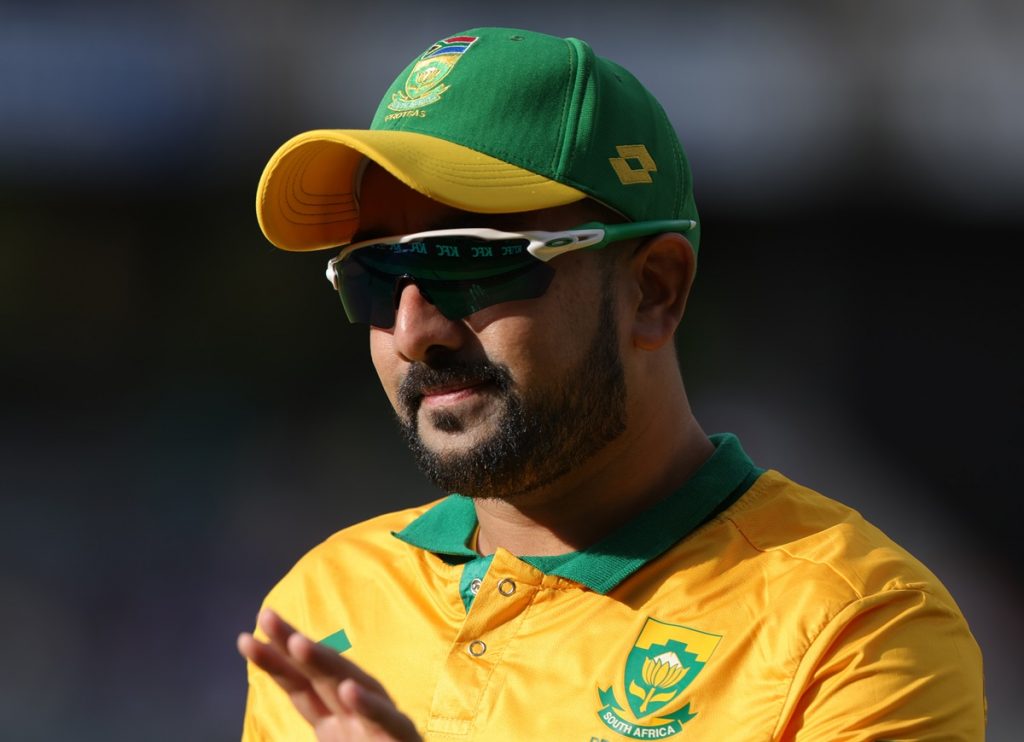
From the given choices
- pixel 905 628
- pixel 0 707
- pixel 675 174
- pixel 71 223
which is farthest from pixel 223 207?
pixel 905 628

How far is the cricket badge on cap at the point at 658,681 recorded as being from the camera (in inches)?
74.3

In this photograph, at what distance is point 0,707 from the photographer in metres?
5.70

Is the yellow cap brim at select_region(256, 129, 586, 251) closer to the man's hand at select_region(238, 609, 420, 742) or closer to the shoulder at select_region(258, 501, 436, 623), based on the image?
the shoulder at select_region(258, 501, 436, 623)

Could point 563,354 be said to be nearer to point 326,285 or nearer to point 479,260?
point 479,260

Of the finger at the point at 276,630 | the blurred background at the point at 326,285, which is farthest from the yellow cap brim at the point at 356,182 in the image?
the blurred background at the point at 326,285

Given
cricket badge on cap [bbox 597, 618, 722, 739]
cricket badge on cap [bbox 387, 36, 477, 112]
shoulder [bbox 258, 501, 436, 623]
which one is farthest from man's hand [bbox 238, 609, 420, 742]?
cricket badge on cap [bbox 387, 36, 477, 112]

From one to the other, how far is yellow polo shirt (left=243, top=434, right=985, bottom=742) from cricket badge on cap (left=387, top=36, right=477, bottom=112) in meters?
0.75

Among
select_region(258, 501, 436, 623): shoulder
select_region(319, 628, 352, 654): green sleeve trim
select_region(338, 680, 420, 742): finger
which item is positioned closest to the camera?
select_region(338, 680, 420, 742): finger

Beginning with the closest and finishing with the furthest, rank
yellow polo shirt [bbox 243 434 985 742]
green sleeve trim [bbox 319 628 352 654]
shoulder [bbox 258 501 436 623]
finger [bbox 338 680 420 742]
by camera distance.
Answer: finger [bbox 338 680 420 742]
yellow polo shirt [bbox 243 434 985 742]
green sleeve trim [bbox 319 628 352 654]
shoulder [bbox 258 501 436 623]

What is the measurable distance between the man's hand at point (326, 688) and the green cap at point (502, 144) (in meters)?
0.70

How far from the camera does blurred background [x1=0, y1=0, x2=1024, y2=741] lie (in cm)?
604

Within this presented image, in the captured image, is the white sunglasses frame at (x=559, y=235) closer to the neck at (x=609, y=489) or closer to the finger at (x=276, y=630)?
the neck at (x=609, y=489)

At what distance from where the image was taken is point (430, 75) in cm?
217

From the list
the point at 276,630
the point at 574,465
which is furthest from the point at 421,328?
the point at 276,630
